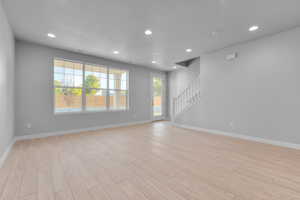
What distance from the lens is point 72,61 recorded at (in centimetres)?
466

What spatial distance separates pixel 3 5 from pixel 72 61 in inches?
91.3

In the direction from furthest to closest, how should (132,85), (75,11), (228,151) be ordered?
1. (132,85)
2. (228,151)
3. (75,11)

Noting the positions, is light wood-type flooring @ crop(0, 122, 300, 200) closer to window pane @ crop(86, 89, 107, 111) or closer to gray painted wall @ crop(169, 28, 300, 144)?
gray painted wall @ crop(169, 28, 300, 144)

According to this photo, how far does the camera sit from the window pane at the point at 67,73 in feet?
14.4

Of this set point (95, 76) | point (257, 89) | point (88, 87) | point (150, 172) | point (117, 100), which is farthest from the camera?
point (117, 100)

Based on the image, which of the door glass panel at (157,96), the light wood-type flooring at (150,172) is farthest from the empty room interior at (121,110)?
the door glass panel at (157,96)

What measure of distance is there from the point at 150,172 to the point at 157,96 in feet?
18.7

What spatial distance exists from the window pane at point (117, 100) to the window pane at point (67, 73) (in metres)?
1.37

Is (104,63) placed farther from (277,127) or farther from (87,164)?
(277,127)

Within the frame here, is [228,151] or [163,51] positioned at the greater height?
[163,51]

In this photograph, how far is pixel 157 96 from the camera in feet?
24.9

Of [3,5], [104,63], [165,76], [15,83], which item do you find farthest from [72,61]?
[165,76]

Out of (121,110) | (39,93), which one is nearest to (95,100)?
(121,110)

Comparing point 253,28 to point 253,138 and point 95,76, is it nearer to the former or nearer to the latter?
point 253,138
